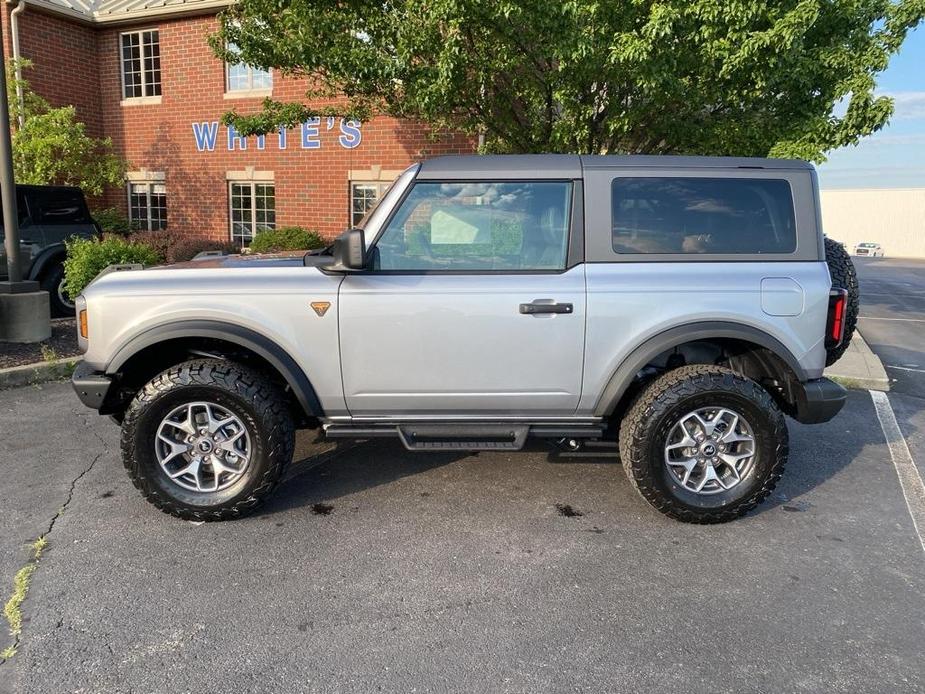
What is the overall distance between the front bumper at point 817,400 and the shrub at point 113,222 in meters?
14.2

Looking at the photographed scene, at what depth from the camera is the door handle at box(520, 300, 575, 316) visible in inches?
141

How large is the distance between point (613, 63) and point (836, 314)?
3712 millimetres

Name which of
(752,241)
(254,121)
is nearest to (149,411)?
(752,241)

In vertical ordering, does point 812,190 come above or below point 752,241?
above

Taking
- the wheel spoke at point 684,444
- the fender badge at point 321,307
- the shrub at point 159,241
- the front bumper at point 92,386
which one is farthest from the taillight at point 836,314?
the shrub at point 159,241

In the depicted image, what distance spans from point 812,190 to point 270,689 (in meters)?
3.68

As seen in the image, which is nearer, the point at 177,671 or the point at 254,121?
the point at 177,671

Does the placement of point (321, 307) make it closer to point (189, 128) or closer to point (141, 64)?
point (189, 128)

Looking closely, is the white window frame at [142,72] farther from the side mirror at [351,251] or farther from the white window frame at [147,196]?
the side mirror at [351,251]

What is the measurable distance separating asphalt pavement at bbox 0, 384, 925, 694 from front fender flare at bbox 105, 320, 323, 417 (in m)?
0.83

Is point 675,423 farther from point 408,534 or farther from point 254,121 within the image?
point 254,121

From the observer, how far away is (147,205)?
15078 mm

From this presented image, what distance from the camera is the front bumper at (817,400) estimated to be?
3.73 metres

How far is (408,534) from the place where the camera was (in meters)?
3.60
